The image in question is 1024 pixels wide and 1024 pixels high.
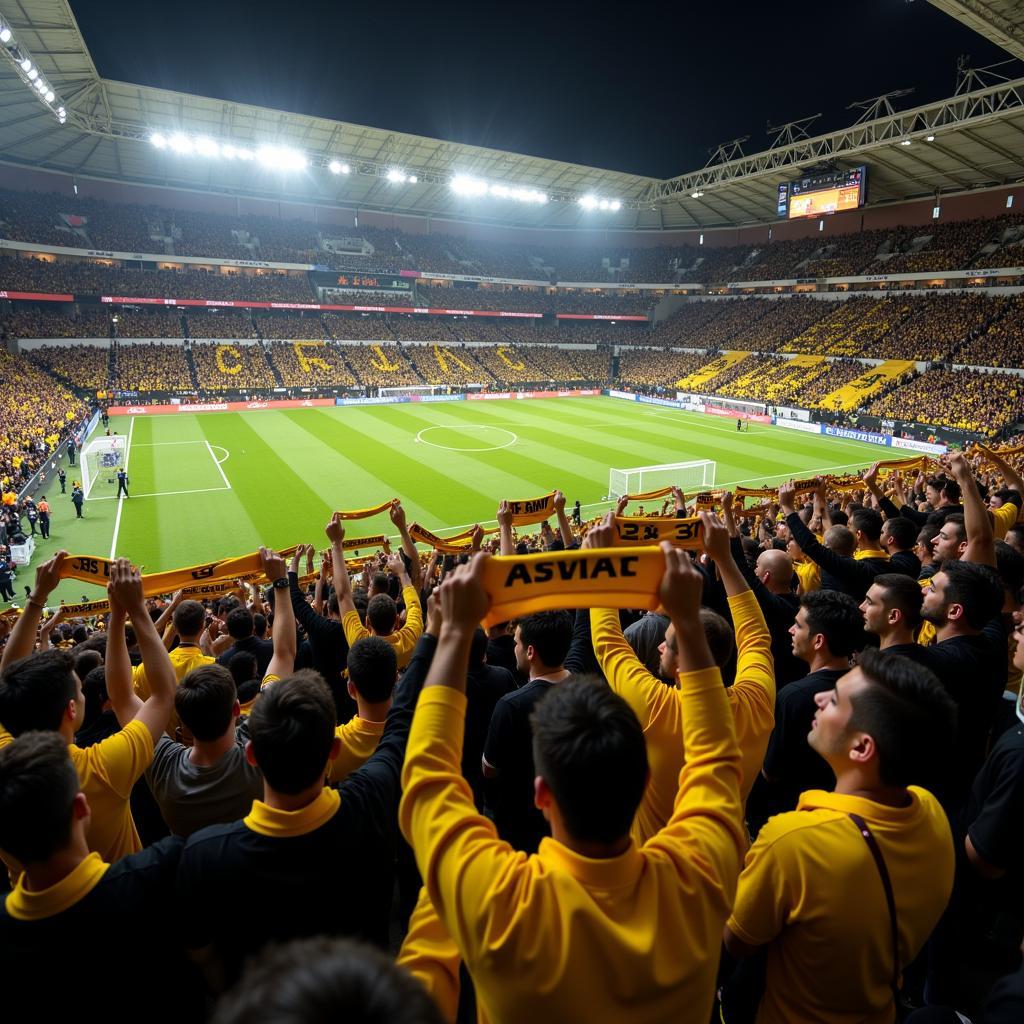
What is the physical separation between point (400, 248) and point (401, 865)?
73.1 metres

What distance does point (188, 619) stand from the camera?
238 inches

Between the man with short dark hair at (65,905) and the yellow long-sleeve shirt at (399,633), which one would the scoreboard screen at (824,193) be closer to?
the yellow long-sleeve shirt at (399,633)

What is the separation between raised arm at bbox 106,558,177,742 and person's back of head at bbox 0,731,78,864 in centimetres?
108

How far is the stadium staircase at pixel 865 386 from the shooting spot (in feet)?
147

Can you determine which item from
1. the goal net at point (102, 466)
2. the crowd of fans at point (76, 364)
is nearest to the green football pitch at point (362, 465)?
the goal net at point (102, 466)

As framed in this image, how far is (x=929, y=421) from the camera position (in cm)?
3762

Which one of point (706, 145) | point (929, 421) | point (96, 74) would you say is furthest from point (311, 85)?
point (929, 421)

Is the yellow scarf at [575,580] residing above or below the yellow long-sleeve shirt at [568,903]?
above

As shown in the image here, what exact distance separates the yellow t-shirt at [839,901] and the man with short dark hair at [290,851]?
1.40 metres

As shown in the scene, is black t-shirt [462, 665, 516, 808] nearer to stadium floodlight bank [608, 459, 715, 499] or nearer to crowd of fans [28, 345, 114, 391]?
stadium floodlight bank [608, 459, 715, 499]

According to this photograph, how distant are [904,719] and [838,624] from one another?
Result: 1549mm

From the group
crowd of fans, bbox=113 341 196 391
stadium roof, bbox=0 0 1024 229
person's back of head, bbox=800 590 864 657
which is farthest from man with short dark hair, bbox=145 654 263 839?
crowd of fans, bbox=113 341 196 391

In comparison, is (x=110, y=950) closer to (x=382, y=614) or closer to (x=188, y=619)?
(x=382, y=614)

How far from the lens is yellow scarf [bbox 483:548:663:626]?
2092 mm
